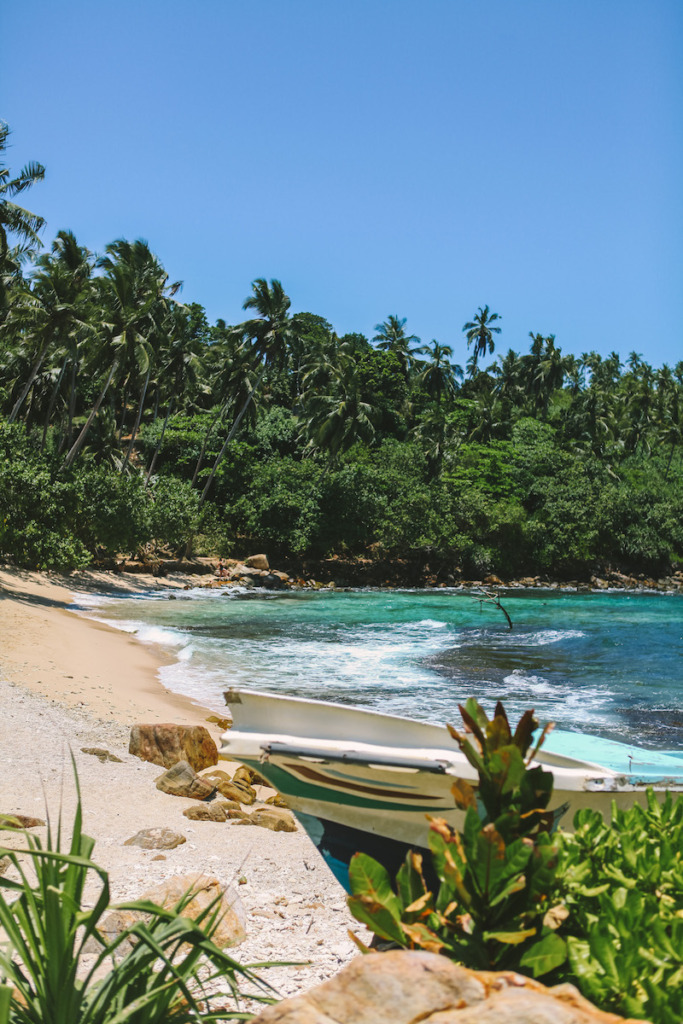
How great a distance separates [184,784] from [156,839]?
132 cm

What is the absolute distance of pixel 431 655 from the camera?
57.9ft

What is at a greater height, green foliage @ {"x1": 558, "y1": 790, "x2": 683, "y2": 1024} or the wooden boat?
green foliage @ {"x1": 558, "y1": 790, "x2": 683, "y2": 1024}

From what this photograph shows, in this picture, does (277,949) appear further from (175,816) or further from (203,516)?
(203,516)

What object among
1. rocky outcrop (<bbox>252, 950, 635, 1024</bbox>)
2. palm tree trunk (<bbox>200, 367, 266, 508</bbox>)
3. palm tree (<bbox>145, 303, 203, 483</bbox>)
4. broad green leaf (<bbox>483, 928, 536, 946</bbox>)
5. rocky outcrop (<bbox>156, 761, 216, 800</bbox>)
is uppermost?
palm tree (<bbox>145, 303, 203, 483</bbox>)

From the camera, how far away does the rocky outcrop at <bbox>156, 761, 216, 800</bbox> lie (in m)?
6.07

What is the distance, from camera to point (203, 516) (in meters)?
39.3

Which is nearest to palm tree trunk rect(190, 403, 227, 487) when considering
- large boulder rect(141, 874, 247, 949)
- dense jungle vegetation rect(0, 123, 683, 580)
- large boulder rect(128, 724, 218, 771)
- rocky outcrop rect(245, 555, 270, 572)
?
dense jungle vegetation rect(0, 123, 683, 580)

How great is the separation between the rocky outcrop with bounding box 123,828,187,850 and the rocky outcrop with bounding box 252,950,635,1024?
3296mm

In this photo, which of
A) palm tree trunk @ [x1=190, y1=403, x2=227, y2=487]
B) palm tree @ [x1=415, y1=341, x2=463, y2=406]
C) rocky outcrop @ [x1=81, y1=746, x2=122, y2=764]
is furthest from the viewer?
palm tree @ [x1=415, y1=341, x2=463, y2=406]

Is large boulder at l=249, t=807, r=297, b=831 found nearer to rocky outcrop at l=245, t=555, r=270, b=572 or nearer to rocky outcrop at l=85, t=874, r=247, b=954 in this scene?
rocky outcrop at l=85, t=874, r=247, b=954

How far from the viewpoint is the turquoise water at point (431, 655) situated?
12.3 m

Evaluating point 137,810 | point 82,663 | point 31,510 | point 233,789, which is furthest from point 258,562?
point 137,810

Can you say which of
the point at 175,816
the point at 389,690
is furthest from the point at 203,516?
the point at 175,816

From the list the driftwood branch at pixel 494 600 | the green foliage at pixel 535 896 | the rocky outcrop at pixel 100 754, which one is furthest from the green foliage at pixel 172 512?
the green foliage at pixel 535 896
